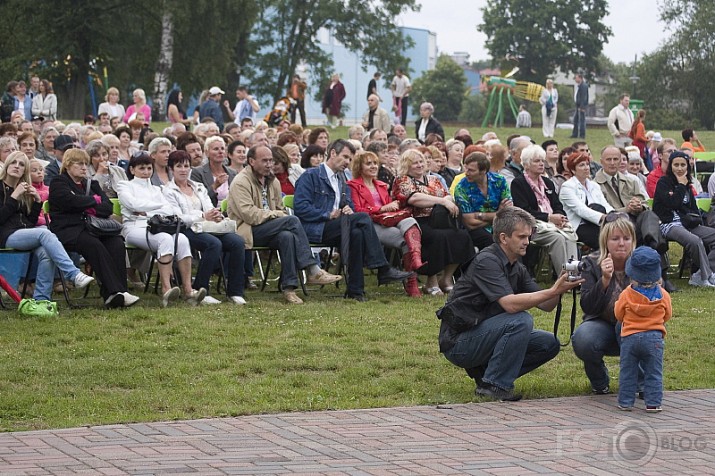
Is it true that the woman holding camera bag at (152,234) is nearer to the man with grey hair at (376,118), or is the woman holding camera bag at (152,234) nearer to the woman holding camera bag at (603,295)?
the woman holding camera bag at (603,295)

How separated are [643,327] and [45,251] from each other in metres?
5.97

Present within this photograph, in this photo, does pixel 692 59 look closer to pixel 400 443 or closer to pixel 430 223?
pixel 430 223

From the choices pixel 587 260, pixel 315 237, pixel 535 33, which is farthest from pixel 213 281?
pixel 535 33

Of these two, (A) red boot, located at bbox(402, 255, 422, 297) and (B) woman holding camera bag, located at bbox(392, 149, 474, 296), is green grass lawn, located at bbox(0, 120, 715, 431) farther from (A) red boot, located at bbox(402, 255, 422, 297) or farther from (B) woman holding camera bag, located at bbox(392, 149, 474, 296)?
(B) woman holding camera bag, located at bbox(392, 149, 474, 296)

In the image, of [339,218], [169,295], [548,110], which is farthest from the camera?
[548,110]

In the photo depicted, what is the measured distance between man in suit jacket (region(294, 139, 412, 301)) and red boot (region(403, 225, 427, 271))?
0.14 m

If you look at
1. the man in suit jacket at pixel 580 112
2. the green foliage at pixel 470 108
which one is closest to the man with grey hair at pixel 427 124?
the man in suit jacket at pixel 580 112

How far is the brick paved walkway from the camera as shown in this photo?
21.6ft

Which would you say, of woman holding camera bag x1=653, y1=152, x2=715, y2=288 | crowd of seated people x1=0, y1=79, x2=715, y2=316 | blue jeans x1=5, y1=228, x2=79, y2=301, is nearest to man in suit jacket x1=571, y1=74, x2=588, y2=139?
crowd of seated people x1=0, y1=79, x2=715, y2=316

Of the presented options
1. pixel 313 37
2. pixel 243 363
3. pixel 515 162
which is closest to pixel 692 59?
pixel 313 37

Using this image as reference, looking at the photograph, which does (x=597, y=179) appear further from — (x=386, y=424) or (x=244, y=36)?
(x=244, y=36)

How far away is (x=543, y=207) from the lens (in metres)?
14.5

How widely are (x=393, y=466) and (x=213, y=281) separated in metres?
7.63

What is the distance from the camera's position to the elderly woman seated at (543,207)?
14.2 meters
